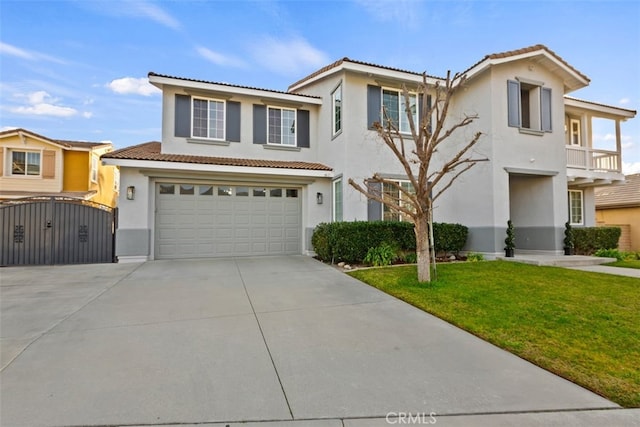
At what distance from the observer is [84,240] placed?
32.1ft

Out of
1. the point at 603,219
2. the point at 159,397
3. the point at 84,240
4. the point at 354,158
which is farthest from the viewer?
the point at 603,219

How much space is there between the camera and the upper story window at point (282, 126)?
476 inches

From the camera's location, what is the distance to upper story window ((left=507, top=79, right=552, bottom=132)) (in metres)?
10.7

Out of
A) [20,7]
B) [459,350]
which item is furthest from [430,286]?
[20,7]

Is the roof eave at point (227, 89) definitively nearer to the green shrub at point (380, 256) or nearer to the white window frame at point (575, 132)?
the green shrub at point (380, 256)

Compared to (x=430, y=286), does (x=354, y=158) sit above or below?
above

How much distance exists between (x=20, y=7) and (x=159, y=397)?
40.2 feet

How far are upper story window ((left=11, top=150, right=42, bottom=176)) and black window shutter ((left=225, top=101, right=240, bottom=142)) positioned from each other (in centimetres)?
1350

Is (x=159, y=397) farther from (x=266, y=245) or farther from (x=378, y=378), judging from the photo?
(x=266, y=245)

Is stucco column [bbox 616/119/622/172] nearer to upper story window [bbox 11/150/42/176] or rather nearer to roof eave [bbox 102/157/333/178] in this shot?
roof eave [bbox 102/157/333/178]

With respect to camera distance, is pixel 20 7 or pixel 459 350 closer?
pixel 459 350

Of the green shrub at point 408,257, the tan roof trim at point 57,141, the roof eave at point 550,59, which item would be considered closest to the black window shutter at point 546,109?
the roof eave at point 550,59

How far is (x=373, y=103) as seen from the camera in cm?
1088

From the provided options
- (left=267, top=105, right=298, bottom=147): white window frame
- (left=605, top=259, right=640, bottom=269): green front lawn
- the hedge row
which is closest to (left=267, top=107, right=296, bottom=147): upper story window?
(left=267, top=105, right=298, bottom=147): white window frame
